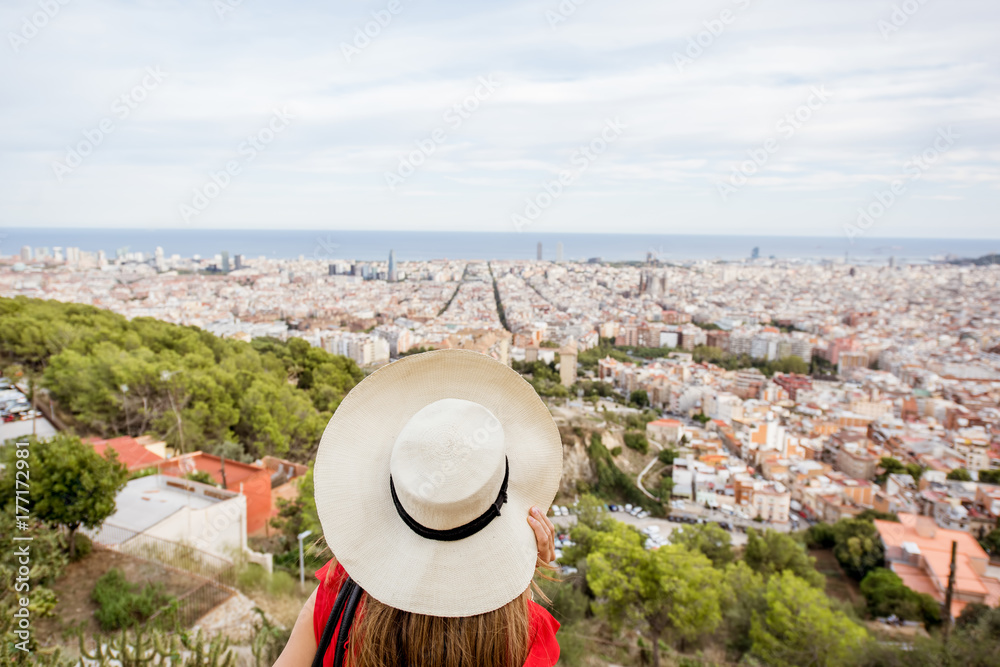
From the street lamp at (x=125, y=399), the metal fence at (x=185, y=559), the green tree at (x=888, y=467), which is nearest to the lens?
the metal fence at (x=185, y=559)

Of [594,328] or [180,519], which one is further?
[594,328]

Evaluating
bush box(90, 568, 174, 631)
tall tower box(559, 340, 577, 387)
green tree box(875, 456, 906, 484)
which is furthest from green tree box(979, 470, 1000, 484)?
bush box(90, 568, 174, 631)

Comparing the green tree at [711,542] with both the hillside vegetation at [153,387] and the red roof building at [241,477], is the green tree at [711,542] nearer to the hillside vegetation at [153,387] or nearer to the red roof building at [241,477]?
the red roof building at [241,477]

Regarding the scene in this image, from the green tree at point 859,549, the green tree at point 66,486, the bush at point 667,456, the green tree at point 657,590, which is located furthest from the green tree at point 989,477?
the green tree at point 66,486

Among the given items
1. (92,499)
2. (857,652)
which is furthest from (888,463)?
(92,499)

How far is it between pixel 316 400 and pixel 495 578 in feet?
39.8

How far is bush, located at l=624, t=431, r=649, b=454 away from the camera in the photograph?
58.0 ft

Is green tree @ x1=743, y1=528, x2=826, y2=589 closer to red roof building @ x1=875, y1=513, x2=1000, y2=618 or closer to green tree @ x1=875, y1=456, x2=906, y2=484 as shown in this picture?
red roof building @ x1=875, y1=513, x2=1000, y2=618

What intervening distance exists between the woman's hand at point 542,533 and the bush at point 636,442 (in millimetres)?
17667

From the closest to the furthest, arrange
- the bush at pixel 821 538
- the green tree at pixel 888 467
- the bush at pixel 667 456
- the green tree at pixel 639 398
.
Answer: the bush at pixel 821 538
the bush at pixel 667 456
the green tree at pixel 888 467
the green tree at pixel 639 398

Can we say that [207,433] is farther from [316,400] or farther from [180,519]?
[180,519]

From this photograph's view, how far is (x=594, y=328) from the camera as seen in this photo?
36.0 meters

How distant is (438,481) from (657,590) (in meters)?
5.87

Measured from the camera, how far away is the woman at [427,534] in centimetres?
58
